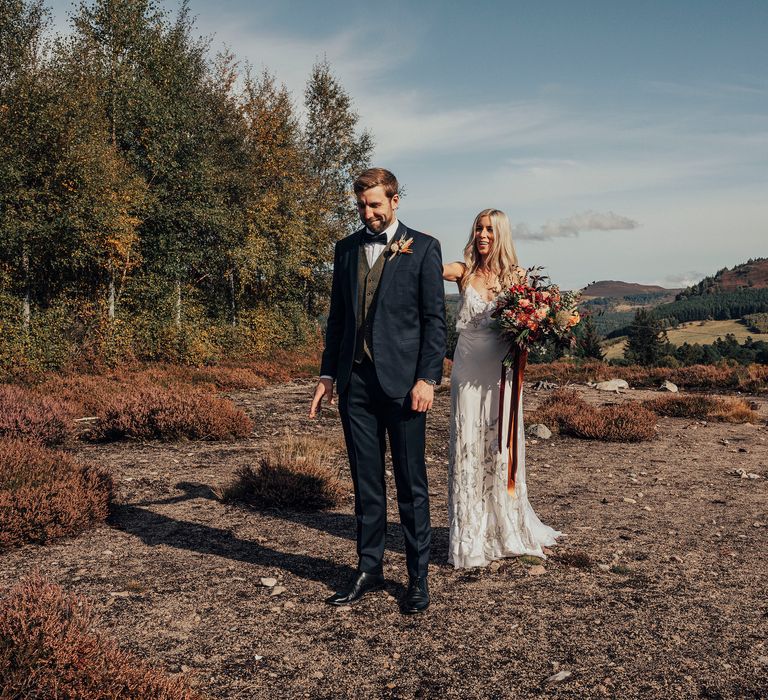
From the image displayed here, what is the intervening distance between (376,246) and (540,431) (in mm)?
8772

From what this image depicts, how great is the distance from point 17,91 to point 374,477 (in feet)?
61.4

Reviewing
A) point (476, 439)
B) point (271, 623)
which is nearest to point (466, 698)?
point (271, 623)

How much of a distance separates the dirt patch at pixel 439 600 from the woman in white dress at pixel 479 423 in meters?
0.25

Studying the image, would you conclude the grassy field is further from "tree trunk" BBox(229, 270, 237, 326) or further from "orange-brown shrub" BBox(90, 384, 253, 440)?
"orange-brown shrub" BBox(90, 384, 253, 440)

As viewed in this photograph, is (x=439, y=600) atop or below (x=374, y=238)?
below

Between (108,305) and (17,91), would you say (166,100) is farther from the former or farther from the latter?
(108,305)

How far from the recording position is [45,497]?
5957 millimetres

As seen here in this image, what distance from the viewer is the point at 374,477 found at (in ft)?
15.1

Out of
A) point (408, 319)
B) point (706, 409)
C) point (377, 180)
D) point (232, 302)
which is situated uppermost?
point (232, 302)

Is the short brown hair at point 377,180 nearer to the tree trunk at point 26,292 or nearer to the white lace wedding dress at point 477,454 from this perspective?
the white lace wedding dress at point 477,454

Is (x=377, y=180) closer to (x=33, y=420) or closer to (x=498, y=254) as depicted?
(x=498, y=254)

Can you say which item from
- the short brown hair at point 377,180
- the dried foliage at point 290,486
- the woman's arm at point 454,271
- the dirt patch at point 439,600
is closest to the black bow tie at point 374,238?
the short brown hair at point 377,180

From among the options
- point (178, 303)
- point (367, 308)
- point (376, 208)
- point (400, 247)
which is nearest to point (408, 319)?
point (367, 308)

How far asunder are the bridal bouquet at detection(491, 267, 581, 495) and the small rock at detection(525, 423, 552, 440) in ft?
22.8
